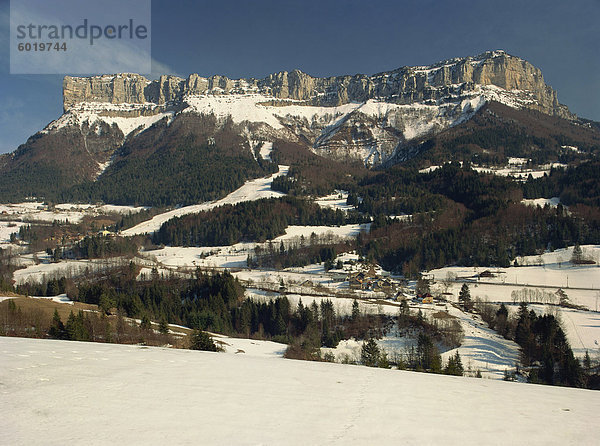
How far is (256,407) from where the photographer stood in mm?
8695

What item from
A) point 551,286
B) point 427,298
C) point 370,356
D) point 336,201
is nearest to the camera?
point 370,356

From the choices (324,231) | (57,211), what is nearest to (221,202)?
(324,231)

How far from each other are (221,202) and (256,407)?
169207mm

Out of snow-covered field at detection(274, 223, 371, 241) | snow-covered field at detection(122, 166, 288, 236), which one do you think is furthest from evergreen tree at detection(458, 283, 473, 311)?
snow-covered field at detection(122, 166, 288, 236)

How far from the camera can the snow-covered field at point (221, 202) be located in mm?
153250

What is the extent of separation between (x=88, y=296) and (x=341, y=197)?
4760 inches

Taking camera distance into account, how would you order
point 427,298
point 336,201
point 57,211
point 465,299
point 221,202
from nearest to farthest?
1. point 427,298
2. point 465,299
3. point 336,201
4. point 221,202
5. point 57,211

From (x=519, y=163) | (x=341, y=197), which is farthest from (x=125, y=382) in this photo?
(x=519, y=163)

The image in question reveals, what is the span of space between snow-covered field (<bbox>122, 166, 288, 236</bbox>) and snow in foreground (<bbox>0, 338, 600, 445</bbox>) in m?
144

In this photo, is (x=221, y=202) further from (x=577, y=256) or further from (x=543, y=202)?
(x=577, y=256)

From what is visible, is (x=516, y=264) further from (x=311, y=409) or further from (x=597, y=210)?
(x=311, y=409)

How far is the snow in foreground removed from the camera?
7230 millimetres

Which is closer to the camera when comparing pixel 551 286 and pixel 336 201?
pixel 551 286

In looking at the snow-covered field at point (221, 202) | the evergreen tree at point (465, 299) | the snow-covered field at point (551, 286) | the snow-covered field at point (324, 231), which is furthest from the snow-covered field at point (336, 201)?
the evergreen tree at point (465, 299)
